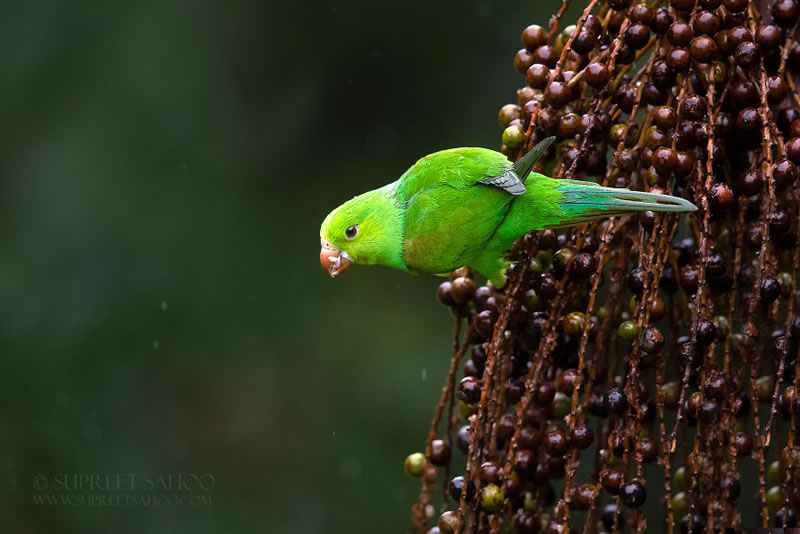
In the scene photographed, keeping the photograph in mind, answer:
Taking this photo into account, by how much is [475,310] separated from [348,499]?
2077 mm

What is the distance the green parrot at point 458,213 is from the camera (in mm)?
1602

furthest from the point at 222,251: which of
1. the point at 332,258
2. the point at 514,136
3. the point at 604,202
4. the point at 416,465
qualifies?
the point at 604,202

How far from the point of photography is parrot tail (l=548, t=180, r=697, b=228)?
4.41 ft

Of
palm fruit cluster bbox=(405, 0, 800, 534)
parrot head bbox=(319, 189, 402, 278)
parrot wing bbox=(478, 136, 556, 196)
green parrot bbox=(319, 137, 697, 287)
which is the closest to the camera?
palm fruit cluster bbox=(405, 0, 800, 534)

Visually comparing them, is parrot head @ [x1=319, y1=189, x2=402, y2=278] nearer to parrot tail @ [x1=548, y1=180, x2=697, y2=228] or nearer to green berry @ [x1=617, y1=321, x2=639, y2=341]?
parrot tail @ [x1=548, y1=180, x2=697, y2=228]

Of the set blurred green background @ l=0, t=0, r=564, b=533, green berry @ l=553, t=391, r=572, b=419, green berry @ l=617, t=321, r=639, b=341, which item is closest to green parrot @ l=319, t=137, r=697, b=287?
green berry @ l=617, t=321, r=639, b=341

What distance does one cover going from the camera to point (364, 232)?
6.50ft

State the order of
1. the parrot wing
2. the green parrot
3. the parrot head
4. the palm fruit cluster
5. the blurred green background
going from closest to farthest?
the palm fruit cluster
the parrot wing
the green parrot
the parrot head
the blurred green background

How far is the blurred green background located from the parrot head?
1.44 m

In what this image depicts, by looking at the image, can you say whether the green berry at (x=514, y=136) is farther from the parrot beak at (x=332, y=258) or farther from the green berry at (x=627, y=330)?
the parrot beak at (x=332, y=258)

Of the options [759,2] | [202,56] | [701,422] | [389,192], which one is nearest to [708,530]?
[701,422]

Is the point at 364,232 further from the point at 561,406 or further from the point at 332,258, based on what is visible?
the point at 561,406

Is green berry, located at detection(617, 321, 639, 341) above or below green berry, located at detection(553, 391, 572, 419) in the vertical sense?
above

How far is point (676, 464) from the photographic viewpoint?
3686 mm
